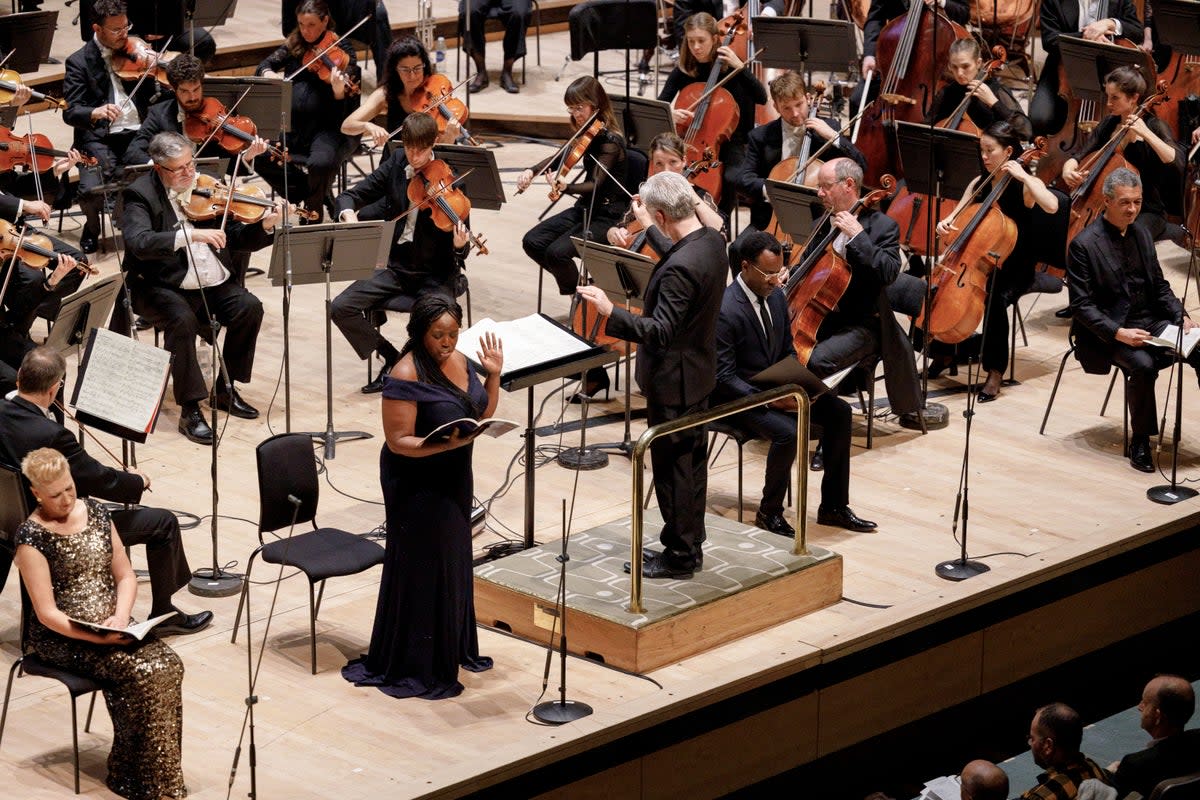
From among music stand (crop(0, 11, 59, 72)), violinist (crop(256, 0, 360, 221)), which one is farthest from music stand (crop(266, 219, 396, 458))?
music stand (crop(0, 11, 59, 72))

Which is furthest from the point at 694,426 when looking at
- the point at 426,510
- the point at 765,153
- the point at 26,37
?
the point at 26,37

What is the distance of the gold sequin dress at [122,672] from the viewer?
16.7 feet

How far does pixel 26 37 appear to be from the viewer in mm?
8922

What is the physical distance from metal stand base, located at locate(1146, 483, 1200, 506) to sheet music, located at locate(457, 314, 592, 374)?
242 centimetres

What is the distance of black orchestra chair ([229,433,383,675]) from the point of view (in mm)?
5781

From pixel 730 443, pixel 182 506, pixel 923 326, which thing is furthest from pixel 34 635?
pixel 923 326

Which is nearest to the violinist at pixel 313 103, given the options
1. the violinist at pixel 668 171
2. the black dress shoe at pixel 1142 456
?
the violinist at pixel 668 171

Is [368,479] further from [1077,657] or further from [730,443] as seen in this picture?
[1077,657]

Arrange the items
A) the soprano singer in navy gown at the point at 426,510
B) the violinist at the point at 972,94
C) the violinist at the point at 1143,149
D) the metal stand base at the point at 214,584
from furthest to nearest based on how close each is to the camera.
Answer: the violinist at the point at 972,94
the violinist at the point at 1143,149
the metal stand base at the point at 214,584
the soprano singer in navy gown at the point at 426,510

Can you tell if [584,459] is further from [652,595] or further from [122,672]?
[122,672]

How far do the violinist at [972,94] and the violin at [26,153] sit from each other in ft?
13.2

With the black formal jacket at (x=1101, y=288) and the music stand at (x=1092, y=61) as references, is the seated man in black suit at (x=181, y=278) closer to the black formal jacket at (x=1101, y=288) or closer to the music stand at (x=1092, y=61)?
the black formal jacket at (x=1101, y=288)

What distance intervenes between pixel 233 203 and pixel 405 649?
277 cm

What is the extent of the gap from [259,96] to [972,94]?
10.7 feet
